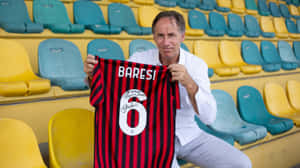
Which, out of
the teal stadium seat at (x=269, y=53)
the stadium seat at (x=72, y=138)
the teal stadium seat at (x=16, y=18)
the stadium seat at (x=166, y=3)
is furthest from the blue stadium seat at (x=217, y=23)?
the stadium seat at (x=72, y=138)

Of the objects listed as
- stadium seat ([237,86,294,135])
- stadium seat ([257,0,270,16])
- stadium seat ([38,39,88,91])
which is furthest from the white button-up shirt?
stadium seat ([257,0,270,16])

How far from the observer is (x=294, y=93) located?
3100 mm

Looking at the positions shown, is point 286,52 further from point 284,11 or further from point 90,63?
point 90,63

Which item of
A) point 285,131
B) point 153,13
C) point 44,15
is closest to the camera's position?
point 44,15

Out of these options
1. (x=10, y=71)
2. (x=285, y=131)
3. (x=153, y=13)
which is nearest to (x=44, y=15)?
(x=10, y=71)

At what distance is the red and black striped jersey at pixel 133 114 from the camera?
101 cm

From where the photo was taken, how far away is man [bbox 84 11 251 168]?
113cm

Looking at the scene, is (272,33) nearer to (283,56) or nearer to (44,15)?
(283,56)

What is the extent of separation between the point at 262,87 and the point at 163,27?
218cm

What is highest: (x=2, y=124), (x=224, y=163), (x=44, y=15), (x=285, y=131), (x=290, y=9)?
(x=290, y=9)

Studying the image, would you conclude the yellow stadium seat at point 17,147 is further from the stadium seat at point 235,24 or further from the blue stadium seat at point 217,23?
the stadium seat at point 235,24

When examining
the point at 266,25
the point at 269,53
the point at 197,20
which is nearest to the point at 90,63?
the point at 197,20

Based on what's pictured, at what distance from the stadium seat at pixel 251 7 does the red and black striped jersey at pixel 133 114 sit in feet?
11.0

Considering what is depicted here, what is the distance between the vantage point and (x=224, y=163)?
1.14m
